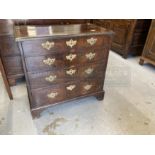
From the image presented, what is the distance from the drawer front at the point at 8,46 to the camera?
1.62 metres

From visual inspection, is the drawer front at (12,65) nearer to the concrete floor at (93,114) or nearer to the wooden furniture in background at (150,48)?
the concrete floor at (93,114)

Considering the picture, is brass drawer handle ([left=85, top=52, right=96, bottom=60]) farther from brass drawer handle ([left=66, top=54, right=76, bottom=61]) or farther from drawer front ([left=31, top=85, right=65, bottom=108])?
drawer front ([left=31, top=85, right=65, bottom=108])

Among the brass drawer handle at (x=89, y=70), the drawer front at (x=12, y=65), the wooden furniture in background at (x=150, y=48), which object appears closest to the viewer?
the brass drawer handle at (x=89, y=70)

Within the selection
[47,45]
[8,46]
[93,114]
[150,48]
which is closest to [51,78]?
[47,45]

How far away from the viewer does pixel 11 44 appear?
167cm

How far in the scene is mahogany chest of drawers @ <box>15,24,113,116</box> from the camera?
1.17 metres

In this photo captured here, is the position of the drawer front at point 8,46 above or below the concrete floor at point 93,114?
above

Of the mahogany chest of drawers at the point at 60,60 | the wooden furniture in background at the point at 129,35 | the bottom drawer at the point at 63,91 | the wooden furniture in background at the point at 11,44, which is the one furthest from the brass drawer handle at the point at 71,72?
the wooden furniture in background at the point at 129,35

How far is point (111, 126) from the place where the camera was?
1.44 m

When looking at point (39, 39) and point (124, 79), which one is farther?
point (124, 79)

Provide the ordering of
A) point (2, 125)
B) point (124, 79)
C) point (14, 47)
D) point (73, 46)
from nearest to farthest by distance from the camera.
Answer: point (73, 46) < point (2, 125) < point (14, 47) < point (124, 79)
